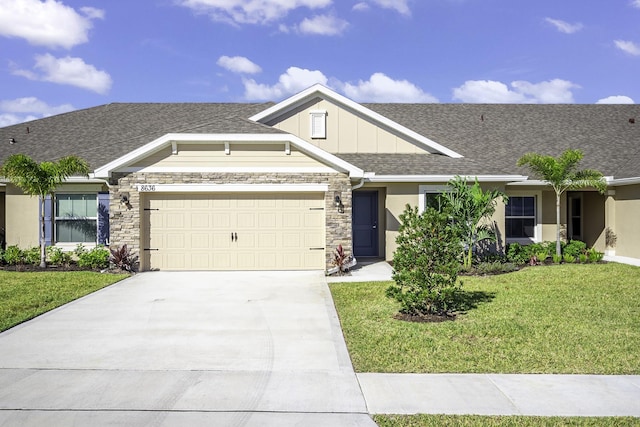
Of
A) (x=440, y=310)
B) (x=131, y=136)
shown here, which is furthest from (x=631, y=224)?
(x=131, y=136)

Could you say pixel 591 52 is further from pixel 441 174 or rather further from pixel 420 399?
pixel 420 399

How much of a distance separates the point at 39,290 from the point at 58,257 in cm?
376

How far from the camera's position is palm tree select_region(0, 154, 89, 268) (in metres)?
13.4

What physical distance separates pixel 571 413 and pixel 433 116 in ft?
55.5

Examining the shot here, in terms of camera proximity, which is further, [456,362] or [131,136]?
[131,136]

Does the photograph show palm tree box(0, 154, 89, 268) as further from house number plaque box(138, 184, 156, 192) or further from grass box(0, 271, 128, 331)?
house number plaque box(138, 184, 156, 192)

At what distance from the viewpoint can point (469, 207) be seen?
46.0 ft

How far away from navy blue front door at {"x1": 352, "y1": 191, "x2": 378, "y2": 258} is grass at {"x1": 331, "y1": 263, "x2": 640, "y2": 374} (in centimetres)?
480

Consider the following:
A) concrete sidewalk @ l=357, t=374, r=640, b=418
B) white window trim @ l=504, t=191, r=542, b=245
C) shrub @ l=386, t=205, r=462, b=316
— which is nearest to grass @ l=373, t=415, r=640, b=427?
concrete sidewalk @ l=357, t=374, r=640, b=418

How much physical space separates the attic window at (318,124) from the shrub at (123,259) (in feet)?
23.3

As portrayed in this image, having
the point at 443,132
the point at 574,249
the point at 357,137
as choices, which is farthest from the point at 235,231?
the point at 574,249

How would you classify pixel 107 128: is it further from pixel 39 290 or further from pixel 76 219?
pixel 39 290

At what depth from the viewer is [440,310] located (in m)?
9.02

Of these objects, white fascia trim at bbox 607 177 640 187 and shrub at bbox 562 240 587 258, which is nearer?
white fascia trim at bbox 607 177 640 187
